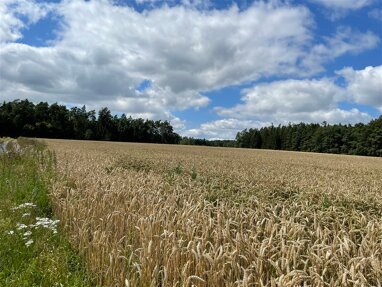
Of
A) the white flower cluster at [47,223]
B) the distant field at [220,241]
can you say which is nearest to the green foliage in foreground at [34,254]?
the white flower cluster at [47,223]

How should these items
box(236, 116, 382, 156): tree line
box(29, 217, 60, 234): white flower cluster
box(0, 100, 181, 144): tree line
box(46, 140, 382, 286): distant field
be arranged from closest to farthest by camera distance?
1. box(46, 140, 382, 286): distant field
2. box(29, 217, 60, 234): white flower cluster
3. box(236, 116, 382, 156): tree line
4. box(0, 100, 181, 144): tree line

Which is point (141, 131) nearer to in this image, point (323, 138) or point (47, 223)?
point (323, 138)

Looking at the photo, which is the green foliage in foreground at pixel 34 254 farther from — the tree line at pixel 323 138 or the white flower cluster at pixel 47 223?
the tree line at pixel 323 138

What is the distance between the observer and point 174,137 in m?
139

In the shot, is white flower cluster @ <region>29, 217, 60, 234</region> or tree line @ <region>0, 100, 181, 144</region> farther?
tree line @ <region>0, 100, 181, 144</region>

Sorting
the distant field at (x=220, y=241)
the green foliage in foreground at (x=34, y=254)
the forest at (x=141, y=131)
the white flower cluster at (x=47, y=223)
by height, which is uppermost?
the forest at (x=141, y=131)

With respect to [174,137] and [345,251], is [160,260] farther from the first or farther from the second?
[174,137]

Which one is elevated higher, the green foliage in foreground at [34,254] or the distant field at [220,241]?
the distant field at [220,241]

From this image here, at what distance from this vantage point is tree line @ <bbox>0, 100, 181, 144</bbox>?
107750 mm

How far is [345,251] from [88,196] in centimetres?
561

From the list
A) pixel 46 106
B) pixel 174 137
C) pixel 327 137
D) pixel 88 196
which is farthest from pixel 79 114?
pixel 88 196

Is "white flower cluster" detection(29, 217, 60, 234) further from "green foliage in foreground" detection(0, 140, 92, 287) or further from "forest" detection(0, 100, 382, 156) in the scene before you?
"forest" detection(0, 100, 382, 156)

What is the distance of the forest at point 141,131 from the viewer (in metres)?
100

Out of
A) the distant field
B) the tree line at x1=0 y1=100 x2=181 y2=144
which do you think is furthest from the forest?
the distant field
